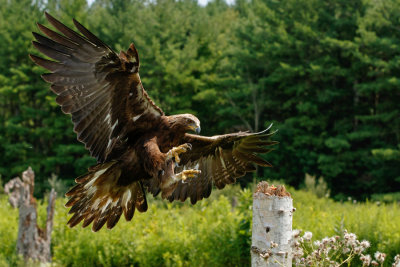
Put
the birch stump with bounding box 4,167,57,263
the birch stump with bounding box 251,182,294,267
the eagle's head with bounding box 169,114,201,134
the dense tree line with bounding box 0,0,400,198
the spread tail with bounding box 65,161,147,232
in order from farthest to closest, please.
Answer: the dense tree line with bounding box 0,0,400,198 < the birch stump with bounding box 4,167,57,263 < the spread tail with bounding box 65,161,147,232 < the eagle's head with bounding box 169,114,201,134 < the birch stump with bounding box 251,182,294,267

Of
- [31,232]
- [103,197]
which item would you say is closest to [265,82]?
[31,232]

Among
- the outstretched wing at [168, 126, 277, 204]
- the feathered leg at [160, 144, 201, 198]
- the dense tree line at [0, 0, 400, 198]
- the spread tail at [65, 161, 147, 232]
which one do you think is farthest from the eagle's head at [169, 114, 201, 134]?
the dense tree line at [0, 0, 400, 198]

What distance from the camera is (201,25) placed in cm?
2852

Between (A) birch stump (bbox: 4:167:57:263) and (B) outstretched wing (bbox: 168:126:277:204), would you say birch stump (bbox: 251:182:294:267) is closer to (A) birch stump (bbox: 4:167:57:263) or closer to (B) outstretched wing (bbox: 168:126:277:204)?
(B) outstretched wing (bbox: 168:126:277:204)

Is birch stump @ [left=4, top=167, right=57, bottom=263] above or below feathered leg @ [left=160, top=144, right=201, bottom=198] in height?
below

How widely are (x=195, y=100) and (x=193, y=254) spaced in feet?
63.5

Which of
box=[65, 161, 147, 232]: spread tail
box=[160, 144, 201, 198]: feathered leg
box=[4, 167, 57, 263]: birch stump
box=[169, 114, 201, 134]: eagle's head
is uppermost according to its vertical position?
box=[169, 114, 201, 134]: eagle's head

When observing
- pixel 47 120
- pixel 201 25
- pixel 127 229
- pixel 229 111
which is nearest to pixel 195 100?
pixel 229 111

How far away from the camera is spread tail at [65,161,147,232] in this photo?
407 cm

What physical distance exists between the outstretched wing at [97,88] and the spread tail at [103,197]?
0.55ft

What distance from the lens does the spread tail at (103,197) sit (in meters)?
4.07

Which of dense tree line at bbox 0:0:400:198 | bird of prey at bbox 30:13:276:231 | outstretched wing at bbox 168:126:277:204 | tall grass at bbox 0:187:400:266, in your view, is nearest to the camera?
bird of prey at bbox 30:13:276:231

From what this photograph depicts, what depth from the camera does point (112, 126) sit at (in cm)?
401

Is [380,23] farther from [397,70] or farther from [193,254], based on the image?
[193,254]
